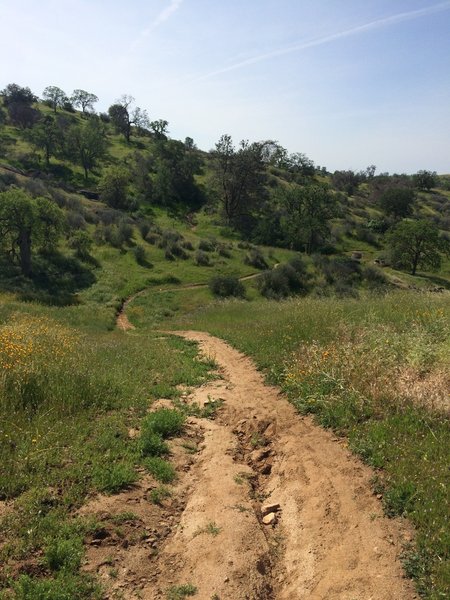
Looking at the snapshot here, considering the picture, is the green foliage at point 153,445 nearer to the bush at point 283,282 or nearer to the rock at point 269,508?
the rock at point 269,508

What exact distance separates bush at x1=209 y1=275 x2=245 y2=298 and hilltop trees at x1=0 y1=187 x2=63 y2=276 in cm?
1590

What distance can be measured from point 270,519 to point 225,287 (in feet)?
114

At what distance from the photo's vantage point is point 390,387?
8109 mm

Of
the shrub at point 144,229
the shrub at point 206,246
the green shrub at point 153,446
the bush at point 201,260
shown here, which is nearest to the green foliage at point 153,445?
the green shrub at point 153,446

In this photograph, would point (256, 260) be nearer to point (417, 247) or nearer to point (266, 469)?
point (417, 247)

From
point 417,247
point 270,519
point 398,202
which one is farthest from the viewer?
point 398,202

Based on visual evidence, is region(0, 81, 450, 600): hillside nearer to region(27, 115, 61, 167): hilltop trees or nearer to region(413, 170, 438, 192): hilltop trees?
region(27, 115, 61, 167): hilltop trees

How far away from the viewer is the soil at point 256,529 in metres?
4.91

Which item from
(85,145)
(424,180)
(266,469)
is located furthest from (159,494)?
(424,180)

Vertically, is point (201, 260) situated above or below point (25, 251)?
above

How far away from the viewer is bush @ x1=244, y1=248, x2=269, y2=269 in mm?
50500

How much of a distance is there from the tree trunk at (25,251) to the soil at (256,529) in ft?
117

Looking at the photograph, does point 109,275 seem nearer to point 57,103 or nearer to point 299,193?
point 299,193

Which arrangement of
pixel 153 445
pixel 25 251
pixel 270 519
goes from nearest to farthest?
pixel 270 519 < pixel 153 445 < pixel 25 251
